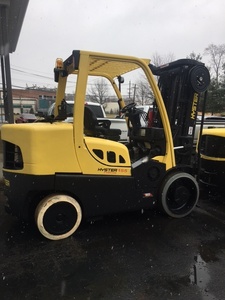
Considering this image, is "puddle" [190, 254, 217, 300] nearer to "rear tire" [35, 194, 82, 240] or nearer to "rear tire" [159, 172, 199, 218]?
"rear tire" [159, 172, 199, 218]

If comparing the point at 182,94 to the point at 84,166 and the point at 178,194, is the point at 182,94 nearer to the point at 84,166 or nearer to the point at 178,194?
the point at 178,194

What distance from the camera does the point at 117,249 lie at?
363cm

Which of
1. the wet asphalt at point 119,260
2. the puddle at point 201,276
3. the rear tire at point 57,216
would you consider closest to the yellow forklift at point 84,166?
the rear tire at point 57,216

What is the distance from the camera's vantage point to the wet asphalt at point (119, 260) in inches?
111

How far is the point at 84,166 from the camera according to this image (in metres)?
3.84

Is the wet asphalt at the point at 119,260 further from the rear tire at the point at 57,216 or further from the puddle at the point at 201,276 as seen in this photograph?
the rear tire at the point at 57,216

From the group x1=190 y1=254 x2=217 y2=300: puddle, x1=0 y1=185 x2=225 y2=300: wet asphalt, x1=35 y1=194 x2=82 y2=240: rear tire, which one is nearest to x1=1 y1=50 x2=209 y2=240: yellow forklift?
x1=35 y1=194 x2=82 y2=240: rear tire

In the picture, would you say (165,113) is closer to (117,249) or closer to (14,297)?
(117,249)

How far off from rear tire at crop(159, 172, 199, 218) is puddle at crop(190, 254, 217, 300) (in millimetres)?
1113

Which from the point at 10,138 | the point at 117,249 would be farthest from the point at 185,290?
the point at 10,138

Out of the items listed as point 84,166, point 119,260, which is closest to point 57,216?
point 84,166

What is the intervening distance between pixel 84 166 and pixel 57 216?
2.45 feet

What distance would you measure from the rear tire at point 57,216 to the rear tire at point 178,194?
131 cm

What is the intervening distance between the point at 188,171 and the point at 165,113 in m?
1.18
